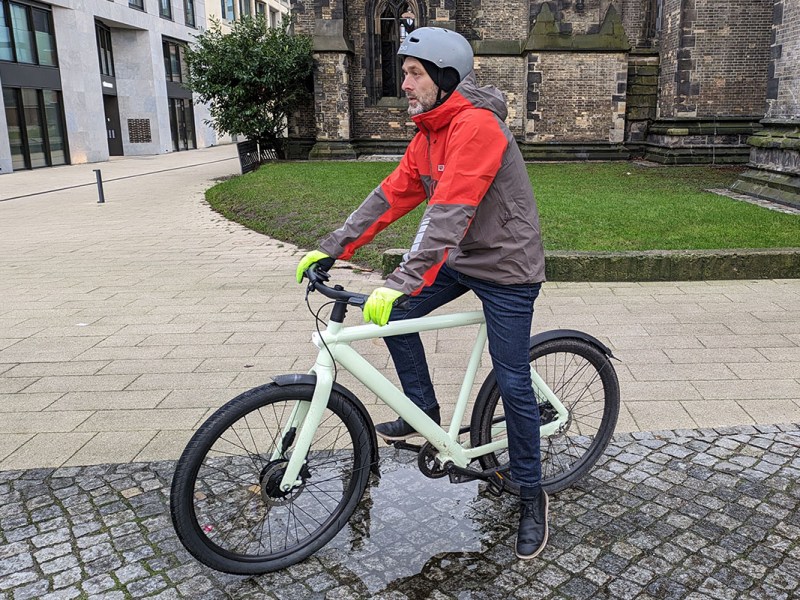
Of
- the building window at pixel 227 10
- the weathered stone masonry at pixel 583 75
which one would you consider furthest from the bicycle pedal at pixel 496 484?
the building window at pixel 227 10

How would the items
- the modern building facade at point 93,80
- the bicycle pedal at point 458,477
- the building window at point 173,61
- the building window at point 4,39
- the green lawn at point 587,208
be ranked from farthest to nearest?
the building window at point 173,61, the modern building facade at point 93,80, the building window at point 4,39, the green lawn at point 587,208, the bicycle pedal at point 458,477

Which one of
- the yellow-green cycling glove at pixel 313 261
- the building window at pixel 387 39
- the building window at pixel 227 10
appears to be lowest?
the yellow-green cycling glove at pixel 313 261

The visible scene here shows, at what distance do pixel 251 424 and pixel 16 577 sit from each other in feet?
3.83

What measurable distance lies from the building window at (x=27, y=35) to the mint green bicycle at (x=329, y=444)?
95.6 ft

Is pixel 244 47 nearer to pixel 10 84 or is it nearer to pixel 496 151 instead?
pixel 10 84

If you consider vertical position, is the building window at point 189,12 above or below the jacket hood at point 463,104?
above

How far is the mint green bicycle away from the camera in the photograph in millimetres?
2764

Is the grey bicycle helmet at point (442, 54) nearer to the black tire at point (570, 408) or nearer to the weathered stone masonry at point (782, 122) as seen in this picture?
the black tire at point (570, 408)

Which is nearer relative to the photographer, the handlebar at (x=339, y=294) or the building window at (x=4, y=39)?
the handlebar at (x=339, y=294)

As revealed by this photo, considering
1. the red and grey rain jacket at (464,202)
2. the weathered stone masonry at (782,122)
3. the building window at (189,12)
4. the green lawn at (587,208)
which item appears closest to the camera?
the red and grey rain jacket at (464,202)

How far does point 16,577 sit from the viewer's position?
9.57 ft

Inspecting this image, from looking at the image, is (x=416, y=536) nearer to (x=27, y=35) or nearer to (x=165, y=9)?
(x=27, y=35)

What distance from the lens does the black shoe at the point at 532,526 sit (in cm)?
303

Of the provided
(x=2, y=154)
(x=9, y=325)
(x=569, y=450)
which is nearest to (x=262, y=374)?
(x=569, y=450)
